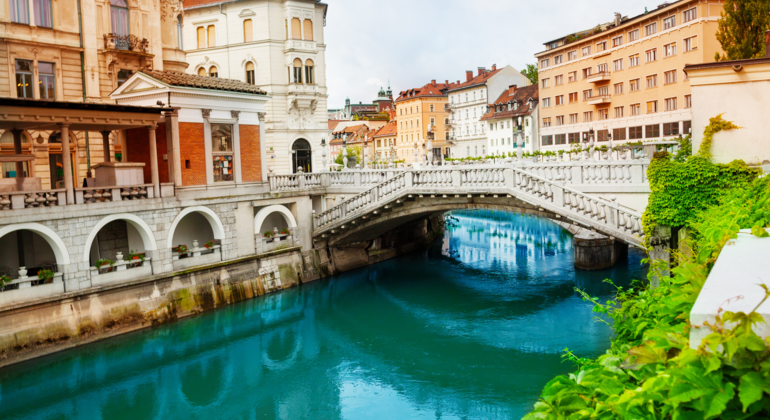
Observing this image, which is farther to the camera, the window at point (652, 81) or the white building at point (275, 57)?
the window at point (652, 81)

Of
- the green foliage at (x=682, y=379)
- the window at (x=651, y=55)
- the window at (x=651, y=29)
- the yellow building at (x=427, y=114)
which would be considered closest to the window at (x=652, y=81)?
the window at (x=651, y=55)

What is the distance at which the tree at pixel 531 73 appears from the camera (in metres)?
88.0

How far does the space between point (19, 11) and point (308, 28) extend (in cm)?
2202

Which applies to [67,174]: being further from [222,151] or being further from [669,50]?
[669,50]

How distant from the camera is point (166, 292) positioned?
24719mm

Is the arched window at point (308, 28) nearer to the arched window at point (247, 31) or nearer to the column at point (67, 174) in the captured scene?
the arched window at point (247, 31)

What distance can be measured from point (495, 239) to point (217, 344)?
92.8 ft

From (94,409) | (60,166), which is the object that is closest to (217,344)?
(94,409)

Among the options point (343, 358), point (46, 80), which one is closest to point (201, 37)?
point (46, 80)

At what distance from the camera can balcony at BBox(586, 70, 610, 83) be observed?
55625 millimetres

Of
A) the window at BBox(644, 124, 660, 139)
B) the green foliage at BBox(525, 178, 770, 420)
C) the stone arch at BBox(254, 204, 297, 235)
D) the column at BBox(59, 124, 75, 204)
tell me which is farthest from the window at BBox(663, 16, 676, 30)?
the green foliage at BBox(525, 178, 770, 420)

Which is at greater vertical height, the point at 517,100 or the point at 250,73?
the point at 517,100

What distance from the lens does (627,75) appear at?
5334 centimetres

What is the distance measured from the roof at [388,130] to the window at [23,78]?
83.7 metres
